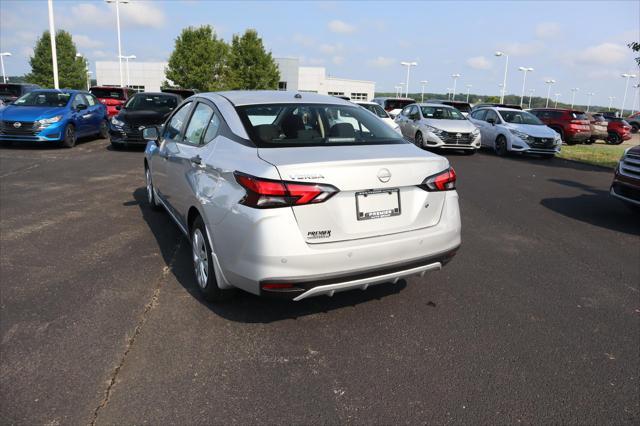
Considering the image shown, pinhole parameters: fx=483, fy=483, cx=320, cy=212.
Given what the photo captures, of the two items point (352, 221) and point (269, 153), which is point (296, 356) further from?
point (269, 153)

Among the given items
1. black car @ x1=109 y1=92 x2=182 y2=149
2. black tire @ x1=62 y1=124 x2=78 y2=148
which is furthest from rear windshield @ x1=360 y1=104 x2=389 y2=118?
black tire @ x1=62 y1=124 x2=78 y2=148

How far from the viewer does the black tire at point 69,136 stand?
13639 millimetres

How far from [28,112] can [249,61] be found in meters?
33.9

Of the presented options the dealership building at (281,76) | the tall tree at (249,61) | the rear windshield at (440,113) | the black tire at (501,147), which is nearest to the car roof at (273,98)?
the rear windshield at (440,113)

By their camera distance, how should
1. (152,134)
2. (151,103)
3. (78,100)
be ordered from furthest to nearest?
(151,103)
(78,100)
(152,134)

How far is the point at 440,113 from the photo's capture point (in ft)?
55.0

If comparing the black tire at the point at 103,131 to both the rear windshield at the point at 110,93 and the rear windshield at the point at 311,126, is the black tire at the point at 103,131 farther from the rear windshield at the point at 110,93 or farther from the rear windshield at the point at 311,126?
the rear windshield at the point at 311,126

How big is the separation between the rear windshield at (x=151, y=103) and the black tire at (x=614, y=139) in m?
22.4

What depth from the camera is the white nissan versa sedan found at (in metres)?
3.02

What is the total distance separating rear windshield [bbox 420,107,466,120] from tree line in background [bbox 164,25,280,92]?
2945 centimetres

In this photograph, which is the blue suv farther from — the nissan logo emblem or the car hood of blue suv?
the nissan logo emblem

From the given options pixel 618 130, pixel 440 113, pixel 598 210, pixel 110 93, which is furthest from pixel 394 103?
pixel 598 210

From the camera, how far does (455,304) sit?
404 centimetres

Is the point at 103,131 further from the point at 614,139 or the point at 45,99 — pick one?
the point at 614,139
